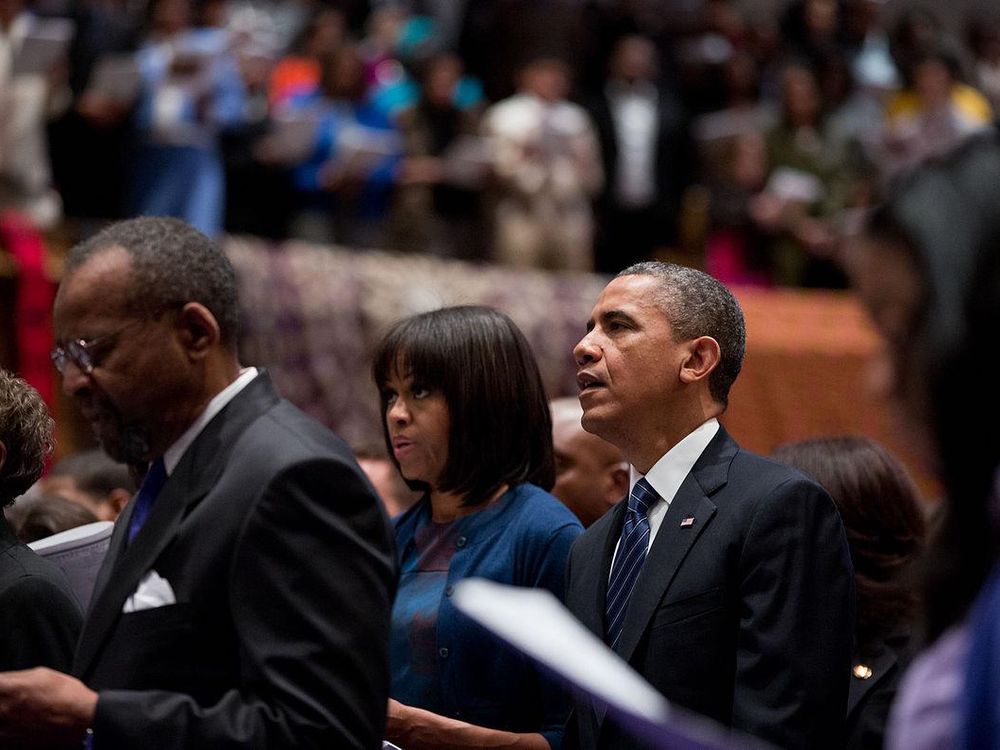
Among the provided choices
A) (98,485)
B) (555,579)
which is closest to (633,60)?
(98,485)

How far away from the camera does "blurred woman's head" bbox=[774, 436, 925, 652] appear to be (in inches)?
110

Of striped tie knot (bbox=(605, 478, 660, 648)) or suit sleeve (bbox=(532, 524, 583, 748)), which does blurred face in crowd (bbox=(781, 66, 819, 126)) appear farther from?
striped tie knot (bbox=(605, 478, 660, 648))

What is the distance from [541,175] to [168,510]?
272 inches

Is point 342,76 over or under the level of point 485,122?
over

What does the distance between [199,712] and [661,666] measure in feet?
2.61

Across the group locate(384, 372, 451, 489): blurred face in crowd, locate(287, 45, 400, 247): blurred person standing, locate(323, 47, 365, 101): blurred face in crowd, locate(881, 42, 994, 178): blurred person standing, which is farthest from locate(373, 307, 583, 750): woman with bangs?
locate(881, 42, 994, 178): blurred person standing

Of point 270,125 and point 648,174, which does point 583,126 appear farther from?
point 270,125

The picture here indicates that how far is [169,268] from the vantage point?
210cm

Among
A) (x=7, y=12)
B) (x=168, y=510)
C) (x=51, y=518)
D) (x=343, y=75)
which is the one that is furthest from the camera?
(x=343, y=75)

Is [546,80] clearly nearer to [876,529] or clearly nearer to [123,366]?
[876,529]

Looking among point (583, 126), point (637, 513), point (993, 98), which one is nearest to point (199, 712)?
point (637, 513)

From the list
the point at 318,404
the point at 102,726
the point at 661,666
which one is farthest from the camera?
the point at 318,404

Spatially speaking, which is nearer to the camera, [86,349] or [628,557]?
[86,349]

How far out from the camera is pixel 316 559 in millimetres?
1878
